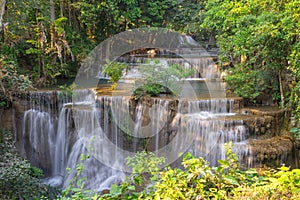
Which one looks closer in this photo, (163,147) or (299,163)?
(299,163)

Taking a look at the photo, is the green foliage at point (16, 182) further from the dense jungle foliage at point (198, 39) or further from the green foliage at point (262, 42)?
the green foliage at point (262, 42)

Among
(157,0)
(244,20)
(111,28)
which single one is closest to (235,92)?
(244,20)

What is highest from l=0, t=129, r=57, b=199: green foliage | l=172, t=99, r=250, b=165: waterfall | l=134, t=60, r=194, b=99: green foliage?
l=134, t=60, r=194, b=99: green foliage

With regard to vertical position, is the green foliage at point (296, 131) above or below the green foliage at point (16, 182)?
above

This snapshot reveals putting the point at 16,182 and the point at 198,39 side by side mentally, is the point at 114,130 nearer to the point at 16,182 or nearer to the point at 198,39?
the point at 16,182

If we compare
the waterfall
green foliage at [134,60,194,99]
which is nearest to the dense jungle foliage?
the waterfall

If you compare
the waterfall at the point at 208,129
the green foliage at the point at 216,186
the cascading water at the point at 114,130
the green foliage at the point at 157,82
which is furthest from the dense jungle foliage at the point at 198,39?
the green foliage at the point at 157,82

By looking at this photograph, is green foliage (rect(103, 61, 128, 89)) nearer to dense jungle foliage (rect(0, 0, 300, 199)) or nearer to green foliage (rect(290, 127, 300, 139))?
dense jungle foliage (rect(0, 0, 300, 199))

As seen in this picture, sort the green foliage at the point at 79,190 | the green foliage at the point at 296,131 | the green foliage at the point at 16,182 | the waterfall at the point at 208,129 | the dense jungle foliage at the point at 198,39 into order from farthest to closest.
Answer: the waterfall at the point at 208,129, the green foliage at the point at 296,131, the green foliage at the point at 16,182, the green foliage at the point at 79,190, the dense jungle foliage at the point at 198,39

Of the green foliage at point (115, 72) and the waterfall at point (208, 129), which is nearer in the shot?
the waterfall at point (208, 129)

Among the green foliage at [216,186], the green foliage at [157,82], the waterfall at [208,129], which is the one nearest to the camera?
the green foliage at [216,186]

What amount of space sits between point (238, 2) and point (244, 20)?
107cm

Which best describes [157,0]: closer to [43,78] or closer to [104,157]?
[43,78]

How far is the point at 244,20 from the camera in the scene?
6508mm
